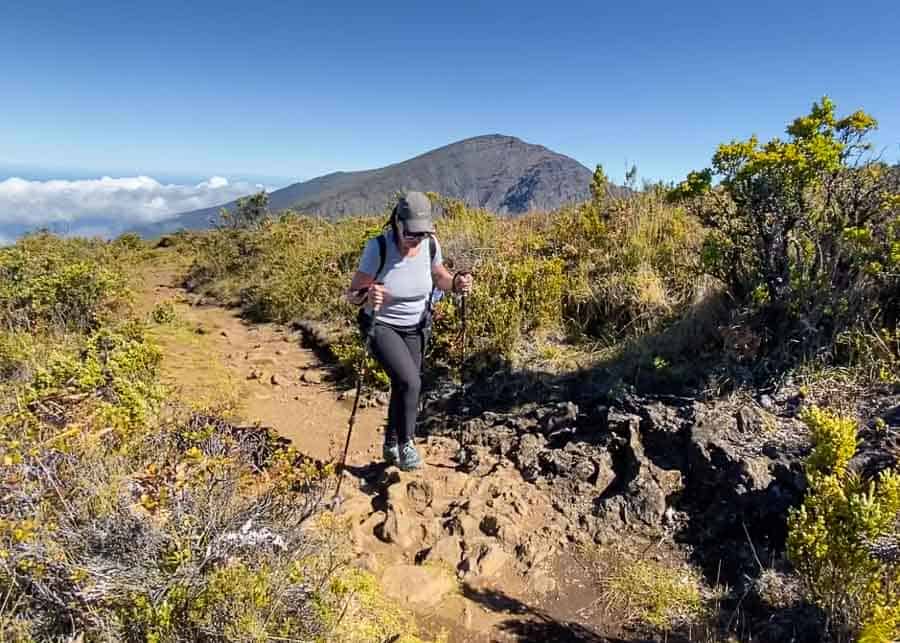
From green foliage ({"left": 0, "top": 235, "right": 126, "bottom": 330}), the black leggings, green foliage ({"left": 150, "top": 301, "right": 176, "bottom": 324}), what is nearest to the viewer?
the black leggings

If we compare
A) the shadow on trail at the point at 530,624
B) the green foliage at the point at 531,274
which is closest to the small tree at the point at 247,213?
the green foliage at the point at 531,274

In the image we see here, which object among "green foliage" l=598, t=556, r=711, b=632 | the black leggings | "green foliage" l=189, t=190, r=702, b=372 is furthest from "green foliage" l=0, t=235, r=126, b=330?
"green foliage" l=598, t=556, r=711, b=632

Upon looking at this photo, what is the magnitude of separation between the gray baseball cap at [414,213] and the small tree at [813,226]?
2398mm

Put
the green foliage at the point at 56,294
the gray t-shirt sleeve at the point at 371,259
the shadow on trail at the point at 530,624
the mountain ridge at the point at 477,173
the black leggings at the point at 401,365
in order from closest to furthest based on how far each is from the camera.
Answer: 1. the shadow on trail at the point at 530,624
2. the gray t-shirt sleeve at the point at 371,259
3. the black leggings at the point at 401,365
4. the green foliage at the point at 56,294
5. the mountain ridge at the point at 477,173

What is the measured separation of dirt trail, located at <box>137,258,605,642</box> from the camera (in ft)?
9.75

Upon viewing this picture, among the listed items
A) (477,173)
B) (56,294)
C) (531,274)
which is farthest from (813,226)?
(477,173)

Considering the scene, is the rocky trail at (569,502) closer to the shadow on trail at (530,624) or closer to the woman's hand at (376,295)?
the shadow on trail at (530,624)

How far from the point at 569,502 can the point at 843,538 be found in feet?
5.78

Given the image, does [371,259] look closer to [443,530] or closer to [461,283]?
[461,283]

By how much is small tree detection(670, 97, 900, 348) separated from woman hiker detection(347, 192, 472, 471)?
238cm

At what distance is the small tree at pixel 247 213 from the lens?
15086 mm

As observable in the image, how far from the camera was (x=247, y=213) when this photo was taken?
15625mm

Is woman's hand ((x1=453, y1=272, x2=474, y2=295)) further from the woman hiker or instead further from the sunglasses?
the sunglasses

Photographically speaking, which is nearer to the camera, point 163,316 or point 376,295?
point 376,295
